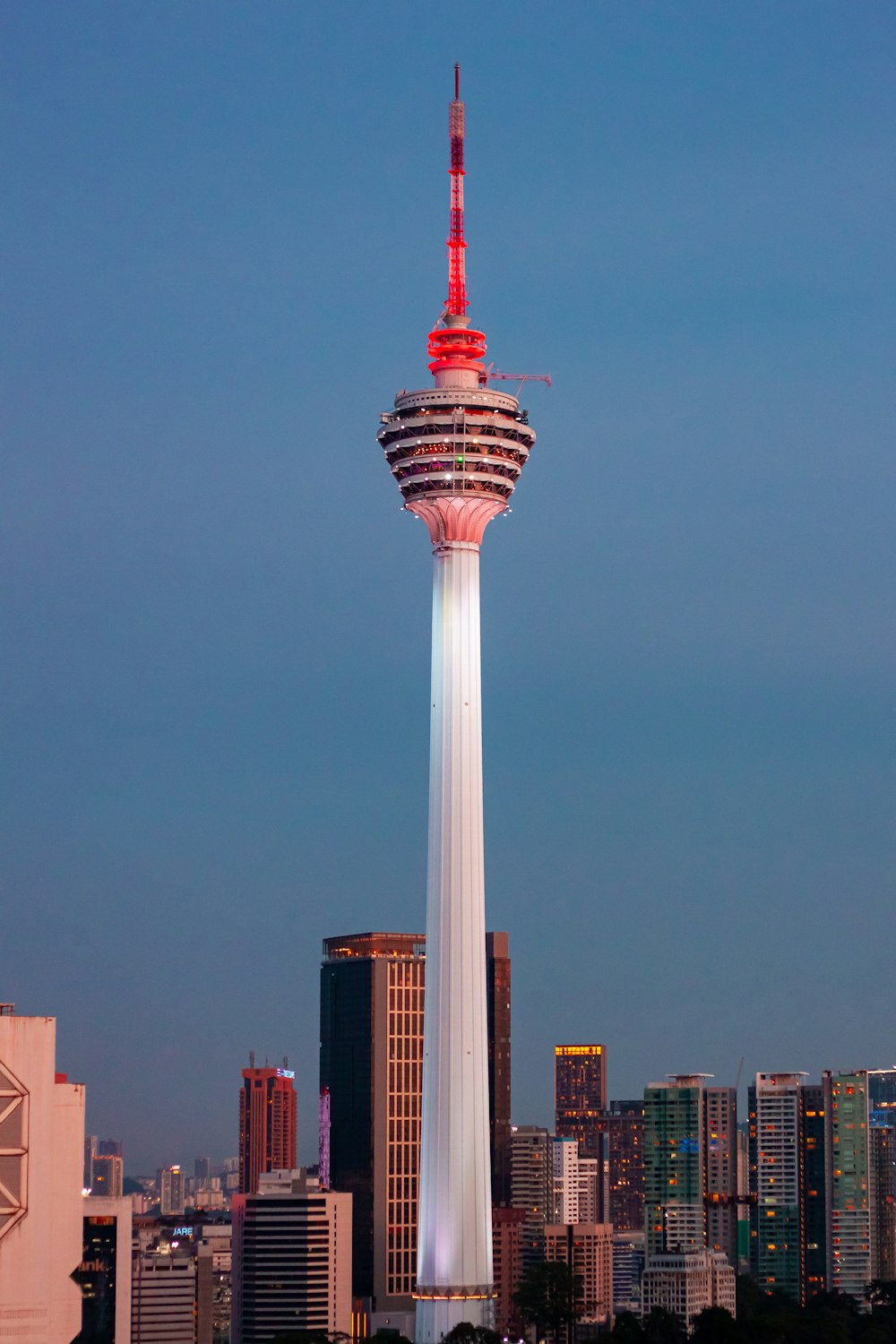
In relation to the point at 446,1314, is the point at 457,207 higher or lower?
higher

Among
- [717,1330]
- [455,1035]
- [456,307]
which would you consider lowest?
[717,1330]

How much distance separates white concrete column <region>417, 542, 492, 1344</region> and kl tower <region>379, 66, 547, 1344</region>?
8cm

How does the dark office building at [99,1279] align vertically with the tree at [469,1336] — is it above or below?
above

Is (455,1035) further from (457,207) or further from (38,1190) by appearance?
(38,1190)

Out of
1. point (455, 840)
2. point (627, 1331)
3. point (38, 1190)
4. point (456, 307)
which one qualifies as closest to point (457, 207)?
point (456, 307)

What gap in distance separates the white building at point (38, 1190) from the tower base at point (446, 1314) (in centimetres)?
11490

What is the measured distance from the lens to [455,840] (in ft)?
479

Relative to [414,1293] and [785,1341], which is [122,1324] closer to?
[414,1293]

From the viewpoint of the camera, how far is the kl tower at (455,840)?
5704 inches

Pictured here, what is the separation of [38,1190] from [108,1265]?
395 ft

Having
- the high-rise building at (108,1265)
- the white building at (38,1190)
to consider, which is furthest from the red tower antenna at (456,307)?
the white building at (38,1190)

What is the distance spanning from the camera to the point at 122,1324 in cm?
14988

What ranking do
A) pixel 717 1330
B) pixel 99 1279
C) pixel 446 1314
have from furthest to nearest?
pixel 717 1330, pixel 99 1279, pixel 446 1314

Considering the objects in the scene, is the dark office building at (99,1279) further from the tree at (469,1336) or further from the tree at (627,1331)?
the tree at (627,1331)
